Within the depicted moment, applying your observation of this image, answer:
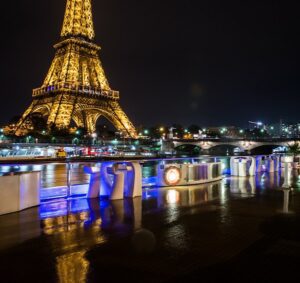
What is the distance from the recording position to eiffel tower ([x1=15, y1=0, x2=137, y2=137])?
59844 millimetres

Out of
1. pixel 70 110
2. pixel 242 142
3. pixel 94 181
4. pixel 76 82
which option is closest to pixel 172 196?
pixel 94 181

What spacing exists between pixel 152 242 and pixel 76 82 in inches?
2313

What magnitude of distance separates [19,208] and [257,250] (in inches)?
222

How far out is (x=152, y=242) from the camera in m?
5.28

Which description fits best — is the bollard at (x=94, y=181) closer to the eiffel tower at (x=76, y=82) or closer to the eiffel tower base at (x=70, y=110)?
the eiffel tower base at (x=70, y=110)

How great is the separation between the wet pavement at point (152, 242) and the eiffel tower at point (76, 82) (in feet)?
173

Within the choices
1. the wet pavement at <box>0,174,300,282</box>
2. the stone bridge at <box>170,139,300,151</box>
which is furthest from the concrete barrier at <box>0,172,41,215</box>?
the stone bridge at <box>170,139,300,151</box>

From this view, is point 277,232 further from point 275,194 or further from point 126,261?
point 275,194

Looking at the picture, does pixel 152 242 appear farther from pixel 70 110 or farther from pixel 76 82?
pixel 76 82

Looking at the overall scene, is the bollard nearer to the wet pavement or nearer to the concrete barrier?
the wet pavement

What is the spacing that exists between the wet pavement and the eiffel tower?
173 ft

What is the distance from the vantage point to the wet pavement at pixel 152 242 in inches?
159

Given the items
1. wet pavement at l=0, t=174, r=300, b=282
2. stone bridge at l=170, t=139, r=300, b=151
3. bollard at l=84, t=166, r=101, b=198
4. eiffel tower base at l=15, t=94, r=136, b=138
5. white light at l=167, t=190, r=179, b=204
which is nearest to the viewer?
wet pavement at l=0, t=174, r=300, b=282

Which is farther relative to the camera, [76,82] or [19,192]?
[76,82]
